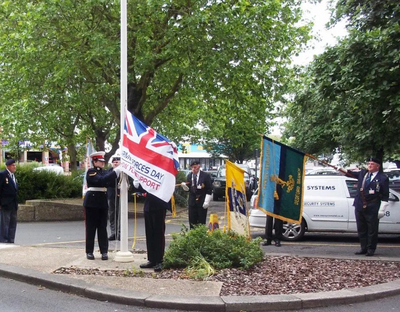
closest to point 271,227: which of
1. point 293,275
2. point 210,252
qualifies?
point 210,252

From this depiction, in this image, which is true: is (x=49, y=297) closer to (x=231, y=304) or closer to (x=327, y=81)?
(x=231, y=304)

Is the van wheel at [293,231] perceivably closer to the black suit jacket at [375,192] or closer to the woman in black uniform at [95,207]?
the black suit jacket at [375,192]

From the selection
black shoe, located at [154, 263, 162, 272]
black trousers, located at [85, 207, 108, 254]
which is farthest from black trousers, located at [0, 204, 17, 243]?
black shoe, located at [154, 263, 162, 272]

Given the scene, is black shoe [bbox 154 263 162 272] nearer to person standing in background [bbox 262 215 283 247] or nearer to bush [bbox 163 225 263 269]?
bush [bbox 163 225 263 269]

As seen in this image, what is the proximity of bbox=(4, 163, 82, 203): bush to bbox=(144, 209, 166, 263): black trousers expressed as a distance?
10.6m

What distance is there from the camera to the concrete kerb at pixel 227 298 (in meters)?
5.77

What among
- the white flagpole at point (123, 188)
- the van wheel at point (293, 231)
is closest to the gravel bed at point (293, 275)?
the white flagpole at point (123, 188)

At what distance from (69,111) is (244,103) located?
22.8ft

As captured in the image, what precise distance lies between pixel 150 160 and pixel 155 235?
1.18 meters

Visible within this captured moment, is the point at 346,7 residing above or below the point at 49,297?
above

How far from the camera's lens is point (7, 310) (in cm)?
568

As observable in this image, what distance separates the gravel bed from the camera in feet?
21.3

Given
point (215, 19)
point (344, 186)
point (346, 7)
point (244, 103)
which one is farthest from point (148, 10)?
point (344, 186)

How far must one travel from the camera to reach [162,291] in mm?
6230
